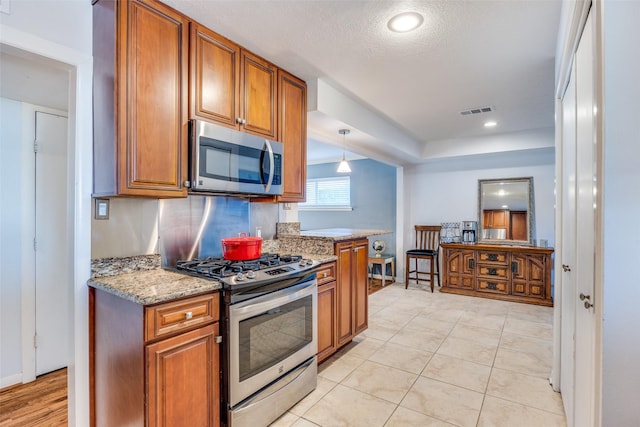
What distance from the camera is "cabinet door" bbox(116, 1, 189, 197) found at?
5.24 ft

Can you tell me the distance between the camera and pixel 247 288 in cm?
173

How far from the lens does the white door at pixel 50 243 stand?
2.50 m

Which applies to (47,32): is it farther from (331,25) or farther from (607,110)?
(607,110)

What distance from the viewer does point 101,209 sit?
1824 millimetres

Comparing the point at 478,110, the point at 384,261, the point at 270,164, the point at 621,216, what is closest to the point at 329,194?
the point at 384,261

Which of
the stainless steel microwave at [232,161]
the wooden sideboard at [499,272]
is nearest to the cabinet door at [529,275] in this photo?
the wooden sideboard at [499,272]

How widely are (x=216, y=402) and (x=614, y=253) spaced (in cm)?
178

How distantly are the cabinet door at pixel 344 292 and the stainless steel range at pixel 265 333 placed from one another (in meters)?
0.50

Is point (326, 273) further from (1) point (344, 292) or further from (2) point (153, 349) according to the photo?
(2) point (153, 349)

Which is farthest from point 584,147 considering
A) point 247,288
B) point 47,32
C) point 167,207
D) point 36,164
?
point 36,164

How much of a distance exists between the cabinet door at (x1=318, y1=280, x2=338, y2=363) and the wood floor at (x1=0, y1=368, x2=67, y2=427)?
5.59 ft

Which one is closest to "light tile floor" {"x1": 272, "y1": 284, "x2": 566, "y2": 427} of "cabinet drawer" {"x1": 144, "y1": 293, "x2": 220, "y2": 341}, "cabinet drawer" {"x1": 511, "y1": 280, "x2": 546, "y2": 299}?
"cabinet drawer" {"x1": 511, "y1": 280, "x2": 546, "y2": 299}

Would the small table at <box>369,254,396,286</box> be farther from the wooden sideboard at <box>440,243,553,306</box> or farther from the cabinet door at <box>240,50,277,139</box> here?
the cabinet door at <box>240,50,277,139</box>

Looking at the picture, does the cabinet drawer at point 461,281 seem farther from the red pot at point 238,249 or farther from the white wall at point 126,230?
the white wall at point 126,230
